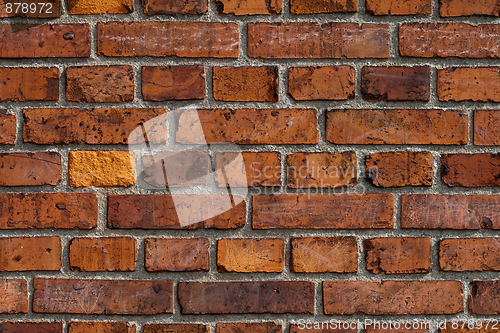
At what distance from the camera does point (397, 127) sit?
2.54 ft

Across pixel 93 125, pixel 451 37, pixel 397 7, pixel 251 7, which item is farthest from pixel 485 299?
pixel 93 125

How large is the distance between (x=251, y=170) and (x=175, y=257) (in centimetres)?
28

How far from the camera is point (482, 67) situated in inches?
30.4

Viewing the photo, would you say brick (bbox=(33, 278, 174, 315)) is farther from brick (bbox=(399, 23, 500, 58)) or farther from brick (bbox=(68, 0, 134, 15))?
brick (bbox=(399, 23, 500, 58))

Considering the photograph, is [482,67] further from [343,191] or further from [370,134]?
[343,191]

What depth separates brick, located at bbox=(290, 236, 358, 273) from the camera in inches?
30.4

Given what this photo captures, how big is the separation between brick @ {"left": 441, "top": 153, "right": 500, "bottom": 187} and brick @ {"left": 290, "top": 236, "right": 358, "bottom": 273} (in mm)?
286

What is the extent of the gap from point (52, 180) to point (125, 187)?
178 mm

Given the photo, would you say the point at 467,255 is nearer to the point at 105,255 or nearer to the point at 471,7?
the point at 471,7

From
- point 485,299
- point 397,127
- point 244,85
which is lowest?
point 485,299

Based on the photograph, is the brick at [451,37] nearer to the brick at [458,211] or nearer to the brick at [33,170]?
the brick at [458,211]

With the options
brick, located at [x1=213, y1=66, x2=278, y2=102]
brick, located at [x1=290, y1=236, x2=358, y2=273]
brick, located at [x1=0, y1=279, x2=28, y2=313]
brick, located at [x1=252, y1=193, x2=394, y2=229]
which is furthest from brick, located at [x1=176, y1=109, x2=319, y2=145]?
brick, located at [x1=0, y1=279, x2=28, y2=313]

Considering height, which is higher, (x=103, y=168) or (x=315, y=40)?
(x=315, y=40)

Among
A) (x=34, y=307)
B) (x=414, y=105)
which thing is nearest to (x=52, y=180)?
(x=34, y=307)
